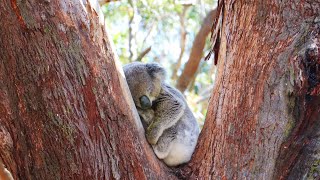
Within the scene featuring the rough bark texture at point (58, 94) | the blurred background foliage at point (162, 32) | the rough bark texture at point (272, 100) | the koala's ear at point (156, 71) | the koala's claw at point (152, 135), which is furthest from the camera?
the blurred background foliage at point (162, 32)

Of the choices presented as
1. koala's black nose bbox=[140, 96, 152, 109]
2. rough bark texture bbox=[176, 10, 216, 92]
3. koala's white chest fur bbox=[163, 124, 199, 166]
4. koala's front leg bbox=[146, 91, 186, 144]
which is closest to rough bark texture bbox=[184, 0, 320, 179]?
koala's white chest fur bbox=[163, 124, 199, 166]

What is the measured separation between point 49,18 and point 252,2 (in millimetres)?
1029

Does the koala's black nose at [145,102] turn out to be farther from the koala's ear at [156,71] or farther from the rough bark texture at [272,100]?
the rough bark texture at [272,100]

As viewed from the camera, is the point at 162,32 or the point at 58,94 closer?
the point at 58,94

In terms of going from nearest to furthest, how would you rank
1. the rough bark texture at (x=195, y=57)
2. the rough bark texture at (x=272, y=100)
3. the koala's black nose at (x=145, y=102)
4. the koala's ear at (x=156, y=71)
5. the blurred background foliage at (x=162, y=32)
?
the rough bark texture at (x=272, y=100)
the koala's black nose at (x=145, y=102)
the koala's ear at (x=156, y=71)
the rough bark texture at (x=195, y=57)
the blurred background foliage at (x=162, y=32)

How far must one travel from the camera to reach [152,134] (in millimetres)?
2713

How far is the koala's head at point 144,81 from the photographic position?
2.98m

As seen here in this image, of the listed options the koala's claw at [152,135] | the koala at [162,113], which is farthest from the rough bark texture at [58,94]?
the koala at [162,113]

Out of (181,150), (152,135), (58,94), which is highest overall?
(58,94)

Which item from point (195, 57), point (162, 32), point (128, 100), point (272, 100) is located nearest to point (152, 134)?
point (128, 100)

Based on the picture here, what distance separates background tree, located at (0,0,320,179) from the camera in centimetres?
209

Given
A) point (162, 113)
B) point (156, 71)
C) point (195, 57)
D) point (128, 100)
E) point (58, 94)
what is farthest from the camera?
point (195, 57)

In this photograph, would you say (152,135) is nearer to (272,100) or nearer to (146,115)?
(146,115)

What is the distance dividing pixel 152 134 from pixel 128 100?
42 cm
